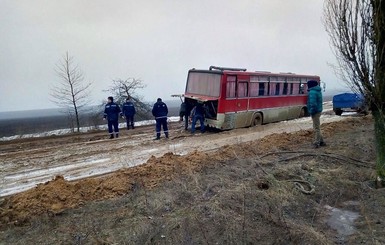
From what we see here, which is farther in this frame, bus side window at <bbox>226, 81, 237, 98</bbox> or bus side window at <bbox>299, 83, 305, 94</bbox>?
bus side window at <bbox>299, 83, 305, 94</bbox>

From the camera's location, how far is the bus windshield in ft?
48.8

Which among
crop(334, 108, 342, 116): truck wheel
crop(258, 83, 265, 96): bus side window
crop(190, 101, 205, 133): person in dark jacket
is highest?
crop(258, 83, 265, 96): bus side window

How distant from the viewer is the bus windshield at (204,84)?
14883mm

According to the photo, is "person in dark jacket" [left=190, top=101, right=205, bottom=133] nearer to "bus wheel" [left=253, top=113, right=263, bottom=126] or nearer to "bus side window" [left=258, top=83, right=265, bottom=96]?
"bus wheel" [left=253, top=113, right=263, bottom=126]

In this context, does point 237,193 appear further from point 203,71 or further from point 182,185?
point 203,71

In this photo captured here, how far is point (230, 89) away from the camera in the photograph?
15.1 m

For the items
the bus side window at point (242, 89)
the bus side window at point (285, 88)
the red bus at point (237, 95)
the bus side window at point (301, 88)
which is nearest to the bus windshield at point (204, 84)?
the red bus at point (237, 95)

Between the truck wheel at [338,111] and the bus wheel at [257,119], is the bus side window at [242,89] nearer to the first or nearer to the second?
the bus wheel at [257,119]

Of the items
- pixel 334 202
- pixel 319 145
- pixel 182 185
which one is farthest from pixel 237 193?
pixel 319 145

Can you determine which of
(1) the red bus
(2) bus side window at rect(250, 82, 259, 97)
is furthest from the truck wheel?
(2) bus side window at rect(250, 82, 259, 97)

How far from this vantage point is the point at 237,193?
585 cm

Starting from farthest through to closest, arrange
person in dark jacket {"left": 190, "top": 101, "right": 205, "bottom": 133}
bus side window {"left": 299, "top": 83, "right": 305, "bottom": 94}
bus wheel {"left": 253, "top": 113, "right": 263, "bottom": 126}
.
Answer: bus side window {"left": 299, "top": 83, "right": 305, "bottom": 94}, bus wheel {"left": 253, "top": 113, "right": 263, "bottom": 126}, person in dark jacket {"left": 190, "top": 101, "right": 205, "bottom": 133}

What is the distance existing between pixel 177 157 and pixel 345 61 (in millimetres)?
4627

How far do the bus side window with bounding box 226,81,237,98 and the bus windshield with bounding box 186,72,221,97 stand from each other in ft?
1.63
